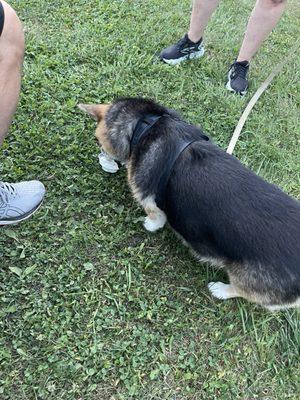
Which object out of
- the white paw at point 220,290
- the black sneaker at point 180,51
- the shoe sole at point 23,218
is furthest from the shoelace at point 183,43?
the white paw at point 220,290

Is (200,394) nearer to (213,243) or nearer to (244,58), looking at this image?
(213,243)

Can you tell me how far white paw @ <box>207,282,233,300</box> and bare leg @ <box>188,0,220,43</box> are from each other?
2746 millimetres

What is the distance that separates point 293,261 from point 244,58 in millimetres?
2666

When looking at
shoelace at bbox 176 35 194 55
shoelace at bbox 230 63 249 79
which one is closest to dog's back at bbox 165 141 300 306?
shoelace at bbox 230 63 249 79

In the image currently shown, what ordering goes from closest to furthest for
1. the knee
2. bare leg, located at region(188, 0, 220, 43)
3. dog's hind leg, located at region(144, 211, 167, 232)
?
1. the knee
2. dog's hind leg, located at region(144, 211, 167, 232)
3. bare leg, located at region(188, 0, 220, 43)

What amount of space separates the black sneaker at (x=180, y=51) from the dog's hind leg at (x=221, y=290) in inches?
99.4

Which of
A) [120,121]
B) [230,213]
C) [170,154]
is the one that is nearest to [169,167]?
[170,154]

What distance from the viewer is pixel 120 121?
10.6 ft

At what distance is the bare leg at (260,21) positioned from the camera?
3.96m

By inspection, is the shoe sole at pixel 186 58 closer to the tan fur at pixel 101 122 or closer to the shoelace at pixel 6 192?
the tan fur at pixel 101 122

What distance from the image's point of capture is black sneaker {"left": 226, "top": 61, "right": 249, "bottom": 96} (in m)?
4.43

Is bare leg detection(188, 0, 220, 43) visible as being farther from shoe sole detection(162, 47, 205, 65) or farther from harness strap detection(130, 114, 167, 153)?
harness strap detection(130, 114, 167, 153)

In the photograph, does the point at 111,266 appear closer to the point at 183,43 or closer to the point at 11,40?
the point at 11,40

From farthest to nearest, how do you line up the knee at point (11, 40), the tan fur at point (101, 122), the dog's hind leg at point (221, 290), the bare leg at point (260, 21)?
the bare leg at point (260, 21), the tan fur at point (101, 122), the dog's hind leg at point (221, 290), the knee at point (11, 40)
